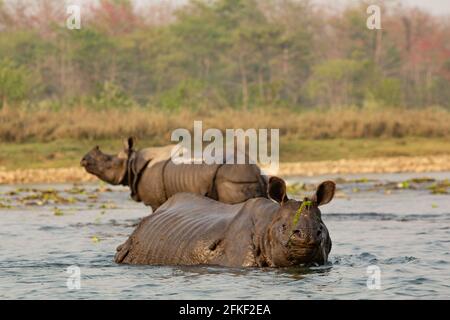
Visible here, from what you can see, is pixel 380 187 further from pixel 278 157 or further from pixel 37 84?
pixel 37 84

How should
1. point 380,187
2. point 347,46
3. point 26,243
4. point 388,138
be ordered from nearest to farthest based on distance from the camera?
point 26,243 → point 380,187 → point 388,138 → point 347,46

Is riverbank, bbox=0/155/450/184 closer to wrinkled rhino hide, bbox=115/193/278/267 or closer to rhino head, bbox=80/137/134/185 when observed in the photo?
rhino head, bbox=80/137/134/185

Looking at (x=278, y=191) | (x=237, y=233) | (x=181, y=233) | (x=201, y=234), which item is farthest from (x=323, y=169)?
(x=278, y=191)

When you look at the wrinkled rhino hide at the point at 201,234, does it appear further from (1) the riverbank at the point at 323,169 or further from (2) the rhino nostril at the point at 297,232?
(1) the riverbank at the point at 323,169

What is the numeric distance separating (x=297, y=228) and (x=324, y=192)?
42cm

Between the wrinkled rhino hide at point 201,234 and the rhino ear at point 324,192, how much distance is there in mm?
455

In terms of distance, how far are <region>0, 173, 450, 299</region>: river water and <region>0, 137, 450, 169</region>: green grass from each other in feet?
38.0

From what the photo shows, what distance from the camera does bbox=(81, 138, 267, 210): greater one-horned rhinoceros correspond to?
15117mm

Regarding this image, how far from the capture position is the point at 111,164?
17906 millimetres

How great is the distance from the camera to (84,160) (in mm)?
18250

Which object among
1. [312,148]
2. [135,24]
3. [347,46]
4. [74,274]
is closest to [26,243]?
[74,274]

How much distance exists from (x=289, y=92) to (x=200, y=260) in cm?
6040

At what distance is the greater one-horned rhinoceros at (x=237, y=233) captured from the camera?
9258mm

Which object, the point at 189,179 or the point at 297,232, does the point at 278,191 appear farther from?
the point at 189,179
